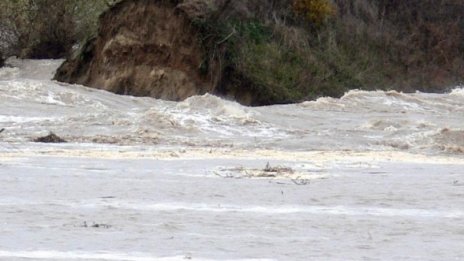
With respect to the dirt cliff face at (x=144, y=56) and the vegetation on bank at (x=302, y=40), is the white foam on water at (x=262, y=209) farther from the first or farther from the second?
the vegetation on bank at (x=302, y=40)

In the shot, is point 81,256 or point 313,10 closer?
point 81,256

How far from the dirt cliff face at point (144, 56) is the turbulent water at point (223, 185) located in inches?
486

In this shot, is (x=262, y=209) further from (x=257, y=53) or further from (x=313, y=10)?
(x=313, y=10)

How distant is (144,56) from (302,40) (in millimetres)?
7653

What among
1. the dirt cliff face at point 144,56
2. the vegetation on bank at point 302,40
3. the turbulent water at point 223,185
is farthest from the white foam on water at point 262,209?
the vegetation on bank at point 302,40

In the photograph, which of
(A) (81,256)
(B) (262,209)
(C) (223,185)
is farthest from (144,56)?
(A) (81,256)

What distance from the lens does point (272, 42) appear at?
143 feet

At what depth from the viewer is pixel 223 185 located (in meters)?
13.0

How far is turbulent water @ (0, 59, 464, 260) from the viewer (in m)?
8.88

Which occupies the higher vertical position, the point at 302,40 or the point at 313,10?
→ the point at 313,10

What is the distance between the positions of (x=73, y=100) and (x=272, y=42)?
16.7 m

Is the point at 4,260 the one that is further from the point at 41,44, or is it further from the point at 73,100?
the point at 41,44

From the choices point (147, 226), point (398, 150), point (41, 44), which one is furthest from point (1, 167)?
point (41, 44)

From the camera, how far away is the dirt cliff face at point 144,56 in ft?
128
